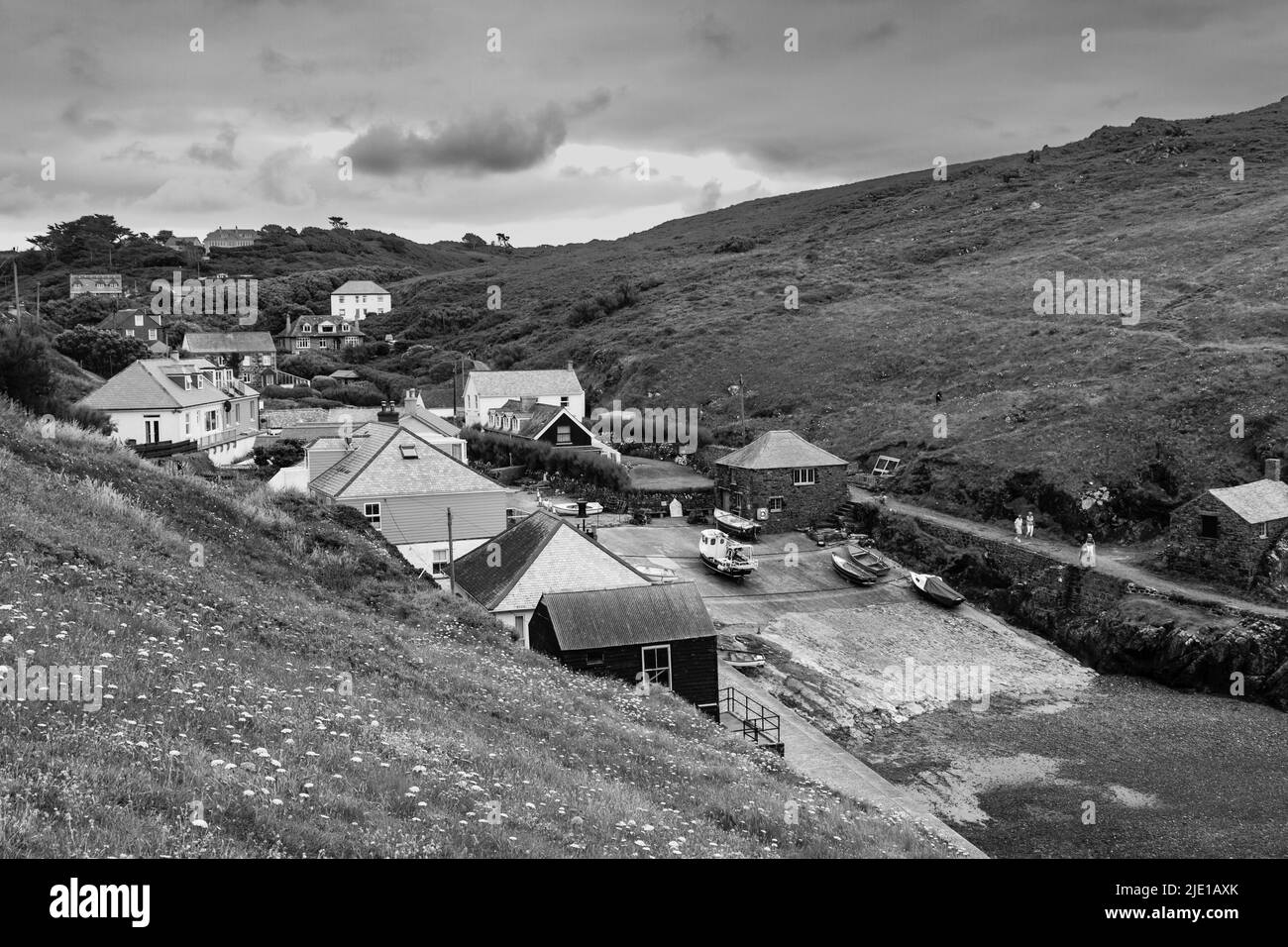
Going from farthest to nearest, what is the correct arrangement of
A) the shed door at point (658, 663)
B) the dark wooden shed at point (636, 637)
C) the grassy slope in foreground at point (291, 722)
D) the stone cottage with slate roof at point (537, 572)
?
the stone cottage with slate roof at point (537, 572), the shed door at point (658, 663), the dark wooden shed at point (636, 637), the grassy slope in foreground at point (291, 722)

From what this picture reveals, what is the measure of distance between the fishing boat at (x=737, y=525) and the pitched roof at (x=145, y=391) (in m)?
33.6

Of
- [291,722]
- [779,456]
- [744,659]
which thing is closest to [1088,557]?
[779,456]

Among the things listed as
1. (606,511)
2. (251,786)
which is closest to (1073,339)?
(606,511)

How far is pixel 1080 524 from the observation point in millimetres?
56344

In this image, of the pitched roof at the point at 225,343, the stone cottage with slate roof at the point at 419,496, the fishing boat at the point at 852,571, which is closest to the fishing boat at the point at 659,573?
the stone cottage with slate roof at the point at 419,496

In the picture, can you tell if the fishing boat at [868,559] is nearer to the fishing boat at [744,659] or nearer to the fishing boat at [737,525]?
the fishing boat at [737,525]

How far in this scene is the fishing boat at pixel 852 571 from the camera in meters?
52.0

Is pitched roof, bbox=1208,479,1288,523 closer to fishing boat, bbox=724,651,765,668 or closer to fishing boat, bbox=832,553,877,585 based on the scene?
fishing boat, bbox=832,553,877,585

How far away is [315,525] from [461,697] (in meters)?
14.2

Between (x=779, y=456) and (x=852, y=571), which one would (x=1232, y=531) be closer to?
(x=852, y=571)

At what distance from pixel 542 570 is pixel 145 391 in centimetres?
3583

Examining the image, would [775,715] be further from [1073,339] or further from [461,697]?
[1073,339]

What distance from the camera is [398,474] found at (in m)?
45.8

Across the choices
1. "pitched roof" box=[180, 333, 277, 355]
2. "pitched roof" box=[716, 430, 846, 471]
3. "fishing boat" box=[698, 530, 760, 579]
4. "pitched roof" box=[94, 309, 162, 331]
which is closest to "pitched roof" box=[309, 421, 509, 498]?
"fishing boat" box=[698, 530, 760, 579]
